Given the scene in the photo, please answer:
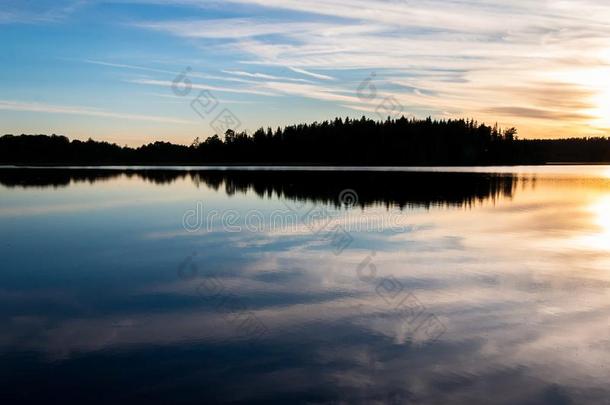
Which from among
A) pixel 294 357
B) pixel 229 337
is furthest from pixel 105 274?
pixel 294 357

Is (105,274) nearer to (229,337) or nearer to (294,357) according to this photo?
(229,337)

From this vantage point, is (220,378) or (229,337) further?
(229,337)

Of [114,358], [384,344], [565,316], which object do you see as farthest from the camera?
[565,316]

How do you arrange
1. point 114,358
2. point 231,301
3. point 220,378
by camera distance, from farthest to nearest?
point 231,301 < point 114,358 < point 220,378

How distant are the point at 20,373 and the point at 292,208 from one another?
30.7 meters

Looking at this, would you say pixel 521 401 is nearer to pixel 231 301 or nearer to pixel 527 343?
pixel 527 343

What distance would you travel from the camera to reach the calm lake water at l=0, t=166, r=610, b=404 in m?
9.69

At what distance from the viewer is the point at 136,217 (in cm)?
3597

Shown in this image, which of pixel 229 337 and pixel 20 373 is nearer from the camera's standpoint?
pixel 20 373

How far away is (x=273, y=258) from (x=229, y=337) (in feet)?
31.0

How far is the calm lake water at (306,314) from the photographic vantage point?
31.8 feet

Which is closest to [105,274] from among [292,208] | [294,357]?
[294,357]

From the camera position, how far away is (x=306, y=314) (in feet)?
45.7

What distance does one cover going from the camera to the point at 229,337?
12.1 m
